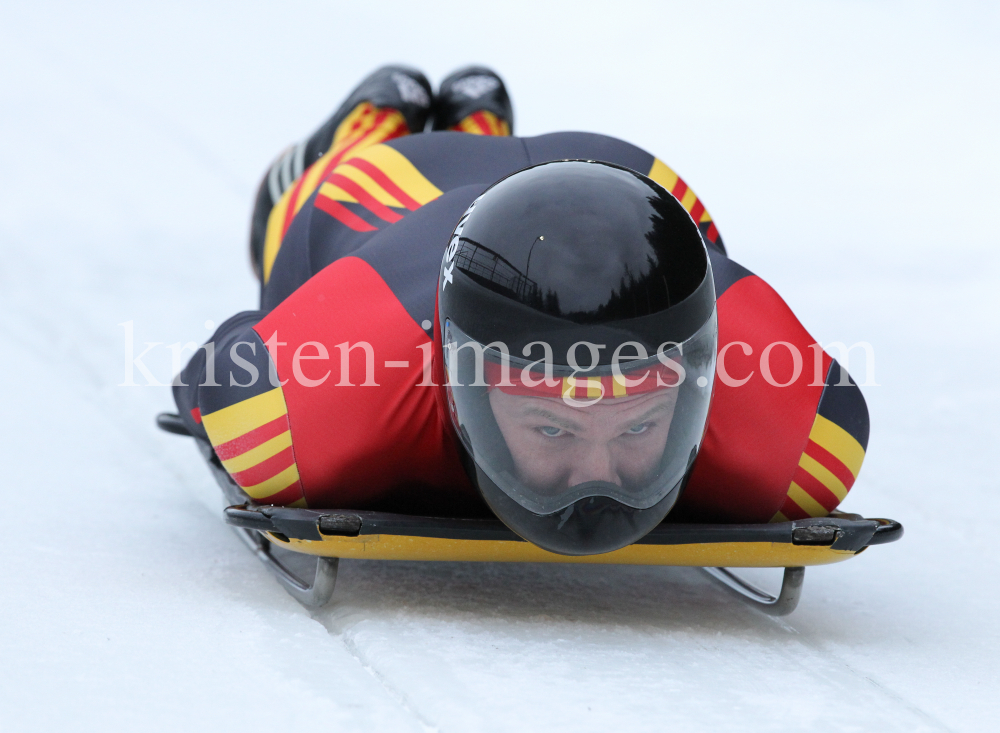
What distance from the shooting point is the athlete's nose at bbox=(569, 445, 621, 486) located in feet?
5.71

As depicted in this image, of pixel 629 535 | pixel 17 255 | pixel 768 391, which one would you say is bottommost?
pixel 17 255

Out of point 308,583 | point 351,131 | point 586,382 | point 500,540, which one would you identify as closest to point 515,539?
point 500,540

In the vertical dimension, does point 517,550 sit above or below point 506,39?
below

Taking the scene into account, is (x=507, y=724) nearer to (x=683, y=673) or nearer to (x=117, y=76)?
(x=683, y=673)

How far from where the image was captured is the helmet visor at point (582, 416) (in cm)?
169

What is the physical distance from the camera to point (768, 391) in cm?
200

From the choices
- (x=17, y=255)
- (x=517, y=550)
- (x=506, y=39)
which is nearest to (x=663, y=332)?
(x=517, y=550)

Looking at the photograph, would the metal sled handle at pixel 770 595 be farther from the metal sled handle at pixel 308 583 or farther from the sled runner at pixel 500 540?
the metal sled handle at pixel 308 583

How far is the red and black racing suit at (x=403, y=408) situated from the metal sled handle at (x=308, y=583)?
11 cm

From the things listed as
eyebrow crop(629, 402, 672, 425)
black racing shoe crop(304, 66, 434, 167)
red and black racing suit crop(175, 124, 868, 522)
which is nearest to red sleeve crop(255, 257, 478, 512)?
red and black racing suit crop(175, 124, 868, 522)

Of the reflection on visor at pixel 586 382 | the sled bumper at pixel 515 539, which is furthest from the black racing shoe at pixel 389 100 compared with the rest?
Answer: the reflection on visor at pixel 586 382

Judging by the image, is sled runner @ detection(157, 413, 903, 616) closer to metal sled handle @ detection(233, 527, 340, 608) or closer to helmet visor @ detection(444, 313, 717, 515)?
metal sled handle @ detection(233, 527, 340, 608)

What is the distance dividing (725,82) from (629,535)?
508cm

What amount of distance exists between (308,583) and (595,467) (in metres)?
0.72
